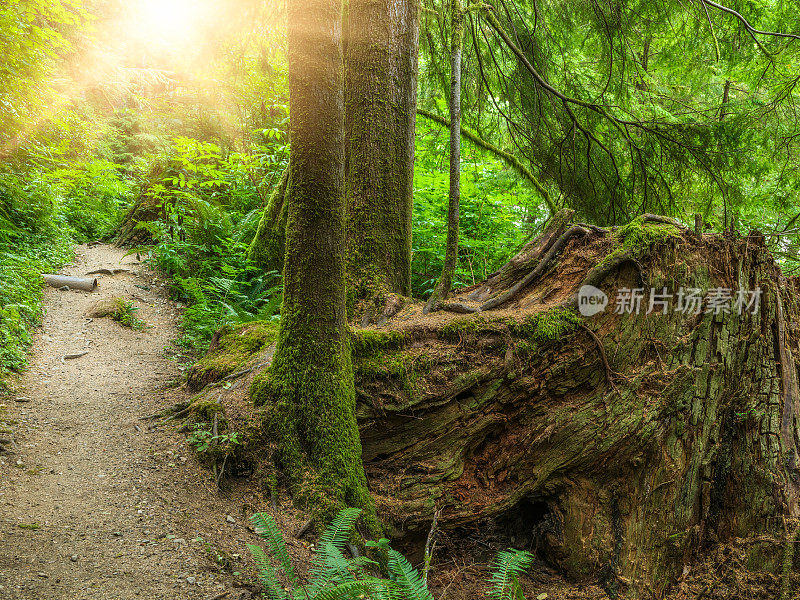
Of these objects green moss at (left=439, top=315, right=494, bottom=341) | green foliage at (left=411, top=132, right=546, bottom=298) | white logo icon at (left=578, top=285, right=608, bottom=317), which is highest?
green foliage at (left=411, top=132, right=546, bottom=298)

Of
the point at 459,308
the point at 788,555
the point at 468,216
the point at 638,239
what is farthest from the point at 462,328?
the point at 468,216

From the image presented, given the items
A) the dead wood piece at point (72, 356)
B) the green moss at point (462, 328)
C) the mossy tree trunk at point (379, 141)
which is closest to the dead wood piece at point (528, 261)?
the green moss at point (462, 328)

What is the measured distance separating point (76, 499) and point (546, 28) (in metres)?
A: 7.09

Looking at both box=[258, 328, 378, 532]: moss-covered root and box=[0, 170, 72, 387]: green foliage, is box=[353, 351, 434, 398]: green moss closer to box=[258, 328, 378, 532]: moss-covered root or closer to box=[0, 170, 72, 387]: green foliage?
box=[258, 328, 378, 532]: moss-covered root

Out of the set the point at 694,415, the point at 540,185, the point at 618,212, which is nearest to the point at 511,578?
the point at 694,415

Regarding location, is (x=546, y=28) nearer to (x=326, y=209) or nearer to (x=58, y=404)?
(x=326, y=209)

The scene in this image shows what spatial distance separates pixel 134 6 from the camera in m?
11.0

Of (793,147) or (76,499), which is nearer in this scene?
(76,499)

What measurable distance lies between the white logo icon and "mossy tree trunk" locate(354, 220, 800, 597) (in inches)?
2.9

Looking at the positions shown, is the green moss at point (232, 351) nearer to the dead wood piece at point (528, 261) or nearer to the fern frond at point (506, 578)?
the dead wood piece at point (528, 261)

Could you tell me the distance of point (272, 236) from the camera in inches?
256

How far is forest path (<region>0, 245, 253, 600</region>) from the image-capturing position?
2221 mm

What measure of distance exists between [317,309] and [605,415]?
8.20ft

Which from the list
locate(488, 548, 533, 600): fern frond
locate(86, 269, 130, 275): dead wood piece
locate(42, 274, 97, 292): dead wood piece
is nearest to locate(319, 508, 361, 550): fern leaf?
locate(488, 548, 533, 600): fern frond
